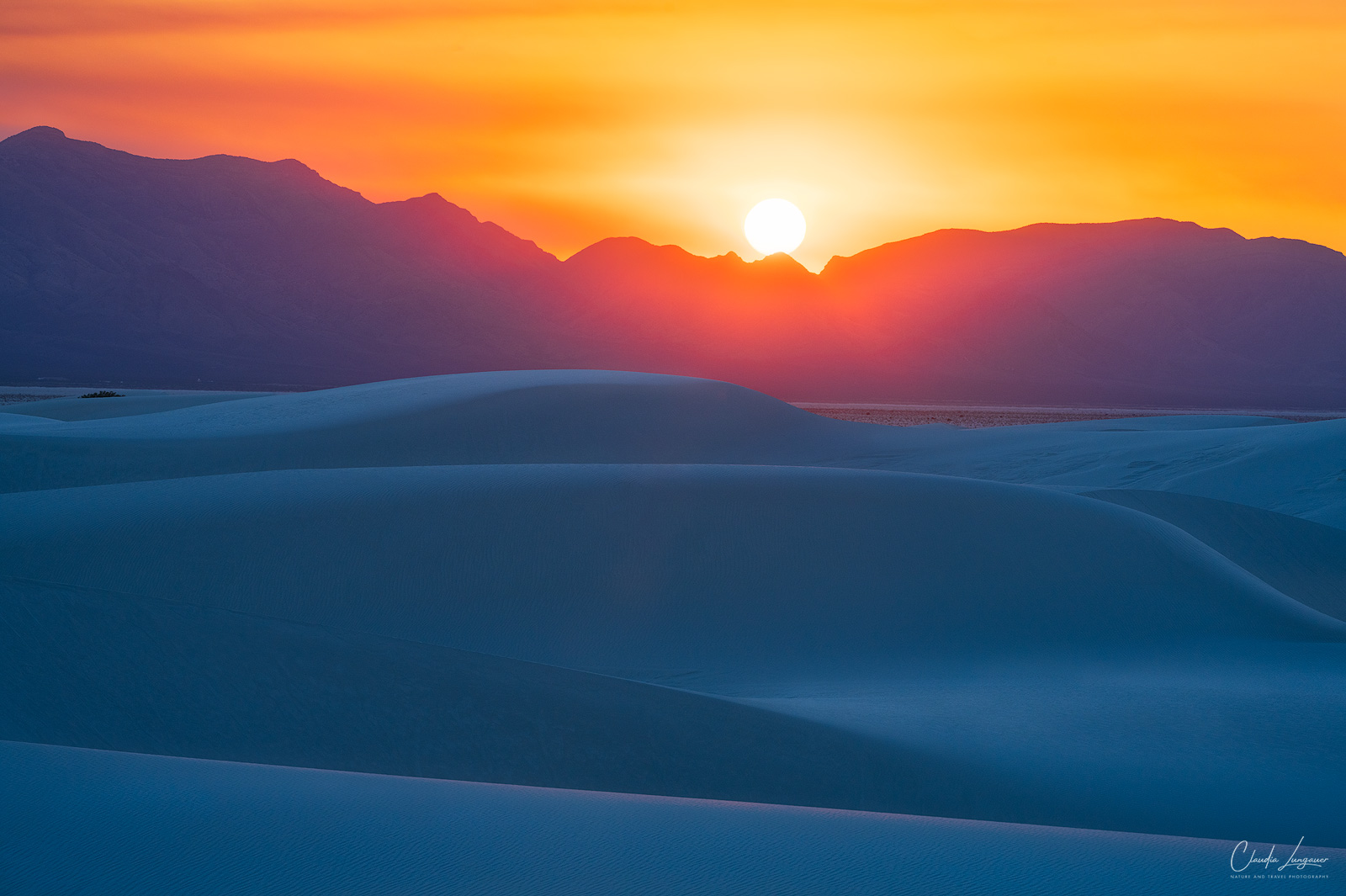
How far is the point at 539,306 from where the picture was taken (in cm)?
10619

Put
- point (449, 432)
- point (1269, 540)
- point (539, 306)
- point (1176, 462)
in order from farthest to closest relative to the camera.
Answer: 1. point (539, 306)
2. point (1176, 462)
3. point (449, 432)
4. point (1269, 540)

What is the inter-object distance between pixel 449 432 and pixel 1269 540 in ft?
31.2

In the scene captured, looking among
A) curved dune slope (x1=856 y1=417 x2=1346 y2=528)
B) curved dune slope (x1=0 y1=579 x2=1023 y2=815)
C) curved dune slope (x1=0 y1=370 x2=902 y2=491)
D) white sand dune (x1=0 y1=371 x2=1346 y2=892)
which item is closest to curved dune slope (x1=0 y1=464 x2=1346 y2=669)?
white sand dune (x1=0 y1=371 x2=1346 y2=892)

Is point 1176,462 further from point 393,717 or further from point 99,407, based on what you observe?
point 99,407

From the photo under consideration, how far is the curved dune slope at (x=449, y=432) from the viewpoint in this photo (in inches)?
414

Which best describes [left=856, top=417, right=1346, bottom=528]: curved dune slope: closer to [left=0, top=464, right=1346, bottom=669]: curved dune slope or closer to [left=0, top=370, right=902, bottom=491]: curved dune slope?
[left=0, top=370, right=902, bottom=491]: curved dune slope

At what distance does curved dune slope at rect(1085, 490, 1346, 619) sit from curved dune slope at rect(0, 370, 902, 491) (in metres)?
4.97

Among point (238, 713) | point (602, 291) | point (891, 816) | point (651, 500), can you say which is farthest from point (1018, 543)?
point (602, 291)

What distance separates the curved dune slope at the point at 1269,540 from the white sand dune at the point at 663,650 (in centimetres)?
5

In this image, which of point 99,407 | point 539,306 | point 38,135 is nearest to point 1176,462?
point 99,407

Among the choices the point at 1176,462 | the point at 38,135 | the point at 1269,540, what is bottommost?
the point at 1269,540

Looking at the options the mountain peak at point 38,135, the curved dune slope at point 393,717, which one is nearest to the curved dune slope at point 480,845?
the curved dune slope at point 393,717

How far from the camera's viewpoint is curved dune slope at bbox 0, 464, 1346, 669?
21.0 ft

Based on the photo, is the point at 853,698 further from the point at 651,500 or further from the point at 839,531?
the point at 651,500
